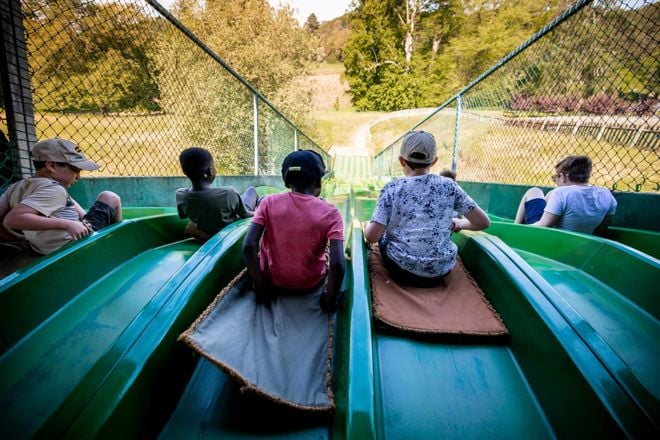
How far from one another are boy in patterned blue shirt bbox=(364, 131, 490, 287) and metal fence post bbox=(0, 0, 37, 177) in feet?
7.92

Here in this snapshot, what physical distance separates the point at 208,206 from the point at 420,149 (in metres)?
1.51

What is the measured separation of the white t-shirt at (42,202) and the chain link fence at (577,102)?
3892mm

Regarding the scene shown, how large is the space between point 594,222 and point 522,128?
2.57 metres

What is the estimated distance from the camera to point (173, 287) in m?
1.35

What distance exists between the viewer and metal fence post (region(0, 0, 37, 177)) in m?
1.98

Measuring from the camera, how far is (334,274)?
140 cm

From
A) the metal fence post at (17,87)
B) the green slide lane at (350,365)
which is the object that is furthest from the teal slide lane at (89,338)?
the metal fence post at (17,87)

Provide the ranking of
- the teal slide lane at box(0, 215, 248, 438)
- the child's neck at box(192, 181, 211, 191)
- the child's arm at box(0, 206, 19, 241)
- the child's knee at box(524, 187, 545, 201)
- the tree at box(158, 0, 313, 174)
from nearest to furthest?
the teal slide lane at box(0, 215, 248, 438) < the child's arm at box(0, 206, 19, 241) < the child's neck at box(192, 181, 211, 191) < the child's knee at box(524, 187, 545, 201) < the tree at box(158, 0, 313, 174)

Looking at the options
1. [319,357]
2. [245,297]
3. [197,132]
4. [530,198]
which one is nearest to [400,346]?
[319,357]

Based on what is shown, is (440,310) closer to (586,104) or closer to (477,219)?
(477,219)

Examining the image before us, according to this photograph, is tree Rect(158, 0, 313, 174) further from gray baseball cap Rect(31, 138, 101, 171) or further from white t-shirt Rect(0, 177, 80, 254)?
white t-shirt Rect(0, 177, 80, 254)

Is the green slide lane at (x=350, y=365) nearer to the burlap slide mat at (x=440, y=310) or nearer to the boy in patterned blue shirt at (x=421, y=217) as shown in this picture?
the burlap slide mat at (x=440, y=310)

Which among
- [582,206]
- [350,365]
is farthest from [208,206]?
[582,206]

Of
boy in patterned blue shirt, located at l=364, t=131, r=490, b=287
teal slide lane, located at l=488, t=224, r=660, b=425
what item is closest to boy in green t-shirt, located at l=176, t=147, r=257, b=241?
boy in patterned blue shirt, located at l=364, t=131, r=490, b=287
